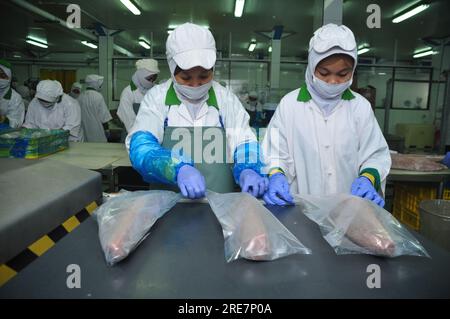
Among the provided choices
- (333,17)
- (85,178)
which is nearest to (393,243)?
(85,178)

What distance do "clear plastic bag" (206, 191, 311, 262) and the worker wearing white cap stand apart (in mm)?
3166

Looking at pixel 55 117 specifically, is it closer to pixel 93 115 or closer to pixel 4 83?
pixel 4 83

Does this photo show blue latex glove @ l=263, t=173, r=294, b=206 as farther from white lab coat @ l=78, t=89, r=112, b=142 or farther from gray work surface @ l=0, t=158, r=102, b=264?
white lab coat @ l=78, t=89, r=112, b=142

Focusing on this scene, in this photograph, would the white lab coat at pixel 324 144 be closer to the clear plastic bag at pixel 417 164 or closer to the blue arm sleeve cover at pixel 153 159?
the blue arm sleeve cover at pixel 153 159

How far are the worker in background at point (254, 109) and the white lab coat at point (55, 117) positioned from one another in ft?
8.58

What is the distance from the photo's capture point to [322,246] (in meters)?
0.85

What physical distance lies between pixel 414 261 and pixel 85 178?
3.40 ft

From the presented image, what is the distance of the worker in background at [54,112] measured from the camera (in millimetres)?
3828

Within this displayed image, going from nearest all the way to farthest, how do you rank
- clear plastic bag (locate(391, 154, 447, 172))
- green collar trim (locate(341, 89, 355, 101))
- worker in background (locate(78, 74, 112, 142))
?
1. green collar trim (locate(341, 89, 355, 101))
2. clear plastic bag (locate(391, 154, 447, 172))
3. worker in background (locate(78, 74, 112, 142))

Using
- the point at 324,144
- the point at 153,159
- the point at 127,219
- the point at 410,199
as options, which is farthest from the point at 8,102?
the point at 410,199

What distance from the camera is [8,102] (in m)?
4.13

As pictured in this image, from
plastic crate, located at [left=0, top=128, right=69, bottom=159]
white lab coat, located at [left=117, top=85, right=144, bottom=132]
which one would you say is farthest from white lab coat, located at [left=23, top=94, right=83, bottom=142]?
plastic crate, located at [left=0, top=128, right=69, bottom=159]

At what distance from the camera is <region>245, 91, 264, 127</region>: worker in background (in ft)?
18.1

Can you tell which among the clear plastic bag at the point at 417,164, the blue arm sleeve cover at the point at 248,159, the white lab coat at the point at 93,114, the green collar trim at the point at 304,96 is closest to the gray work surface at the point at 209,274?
the blue arm sleeve cover at the point at 248,159
